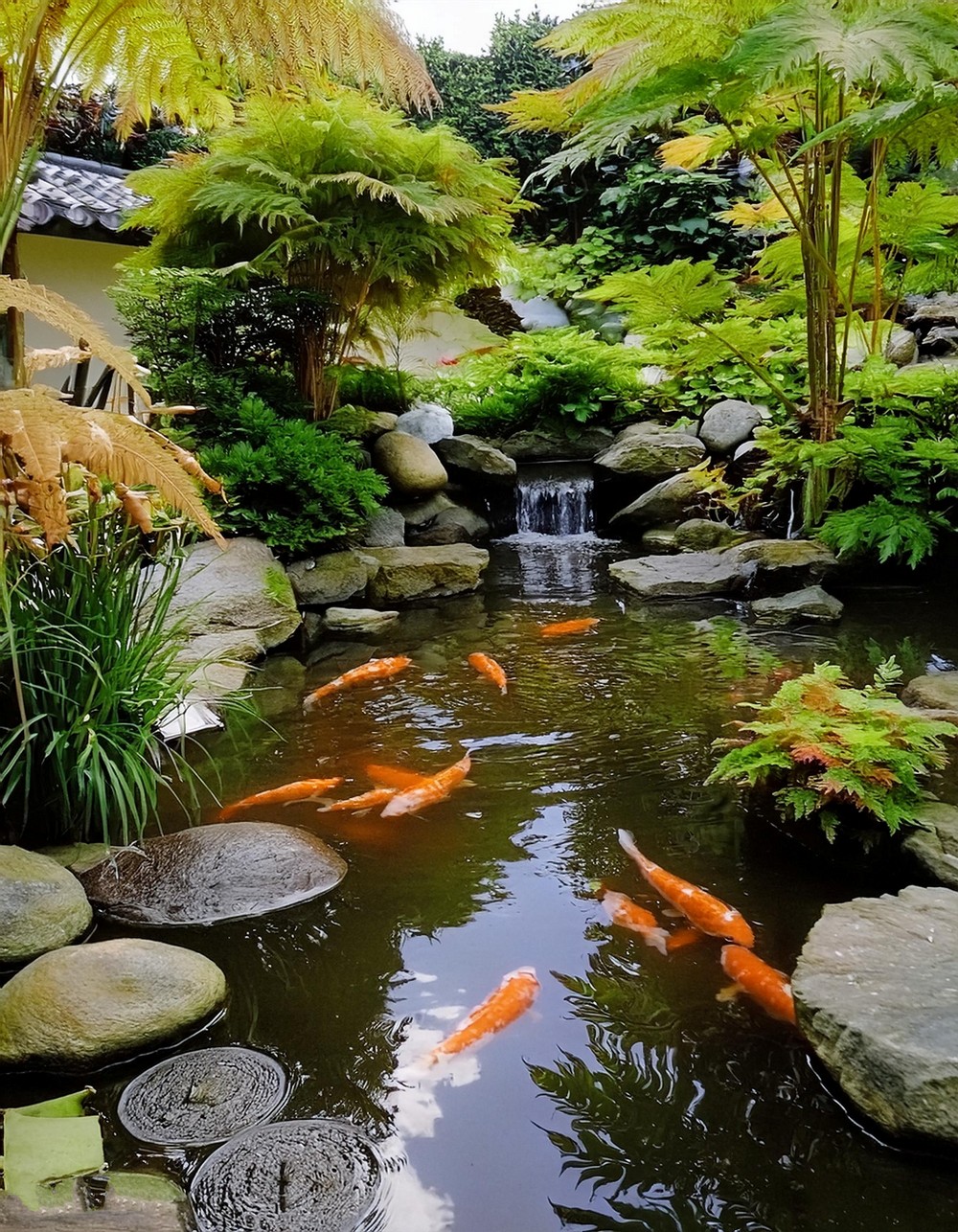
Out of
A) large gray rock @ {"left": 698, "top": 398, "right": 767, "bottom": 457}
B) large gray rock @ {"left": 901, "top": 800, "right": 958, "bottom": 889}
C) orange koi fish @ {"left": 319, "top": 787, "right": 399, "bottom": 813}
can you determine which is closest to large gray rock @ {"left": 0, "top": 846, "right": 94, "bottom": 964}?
orange koi fish @ {"left": 319, "top": 787, "right": 399, "bottom": 813}

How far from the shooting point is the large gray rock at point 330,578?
6.65m

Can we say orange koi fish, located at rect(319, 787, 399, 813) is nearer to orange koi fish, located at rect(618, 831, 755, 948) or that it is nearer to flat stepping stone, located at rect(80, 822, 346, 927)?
A: flat stepping stone, located at rect(80, 822, 346, 927)

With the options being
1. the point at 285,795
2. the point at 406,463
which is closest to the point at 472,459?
the point at 406,463

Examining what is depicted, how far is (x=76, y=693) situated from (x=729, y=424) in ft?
25.7

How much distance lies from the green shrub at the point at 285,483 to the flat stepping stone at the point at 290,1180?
4989 millimetres

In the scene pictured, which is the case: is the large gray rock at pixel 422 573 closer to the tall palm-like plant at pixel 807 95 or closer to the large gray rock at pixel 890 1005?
the tall palm-like plant at pixel 807 95

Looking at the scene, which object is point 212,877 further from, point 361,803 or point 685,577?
point 685,577

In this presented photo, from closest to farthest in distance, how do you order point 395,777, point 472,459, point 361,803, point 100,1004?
point 100,1004
point 361,803
point 395,777
point 472,459

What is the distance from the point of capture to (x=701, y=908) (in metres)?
2.63

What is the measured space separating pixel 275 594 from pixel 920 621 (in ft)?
14.3

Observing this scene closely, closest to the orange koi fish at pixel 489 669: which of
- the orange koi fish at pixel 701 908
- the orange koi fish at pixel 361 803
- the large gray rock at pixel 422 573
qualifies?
the orange koi fish at pixel 361 803

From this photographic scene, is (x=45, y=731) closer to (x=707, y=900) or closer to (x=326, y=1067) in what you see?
(x=326, y=1067)

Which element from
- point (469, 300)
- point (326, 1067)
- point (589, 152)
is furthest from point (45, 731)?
point (469, 300)

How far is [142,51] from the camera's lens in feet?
12.8
